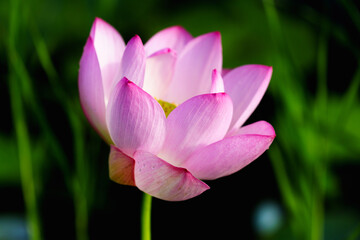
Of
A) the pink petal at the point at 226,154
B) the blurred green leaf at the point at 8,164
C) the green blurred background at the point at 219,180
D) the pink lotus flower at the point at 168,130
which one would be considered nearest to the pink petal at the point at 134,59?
the pink lotus flower at the point at 168,130

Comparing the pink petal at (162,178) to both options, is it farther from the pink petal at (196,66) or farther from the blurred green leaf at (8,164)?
the blurred green leaf at (8,164)

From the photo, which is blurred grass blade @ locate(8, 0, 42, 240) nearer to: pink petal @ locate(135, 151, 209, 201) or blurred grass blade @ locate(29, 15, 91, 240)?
blurred grass blade @ locate(29, 15, 91, 240)

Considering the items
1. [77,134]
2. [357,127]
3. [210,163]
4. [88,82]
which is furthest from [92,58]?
[357,127]

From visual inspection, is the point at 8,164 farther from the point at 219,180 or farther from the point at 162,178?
the point at 162,178

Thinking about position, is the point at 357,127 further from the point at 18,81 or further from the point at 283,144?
the point at 18,81

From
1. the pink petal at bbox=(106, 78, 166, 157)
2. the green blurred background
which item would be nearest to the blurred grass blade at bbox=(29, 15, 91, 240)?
the green blurred background

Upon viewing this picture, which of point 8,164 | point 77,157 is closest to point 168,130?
point 77,157
